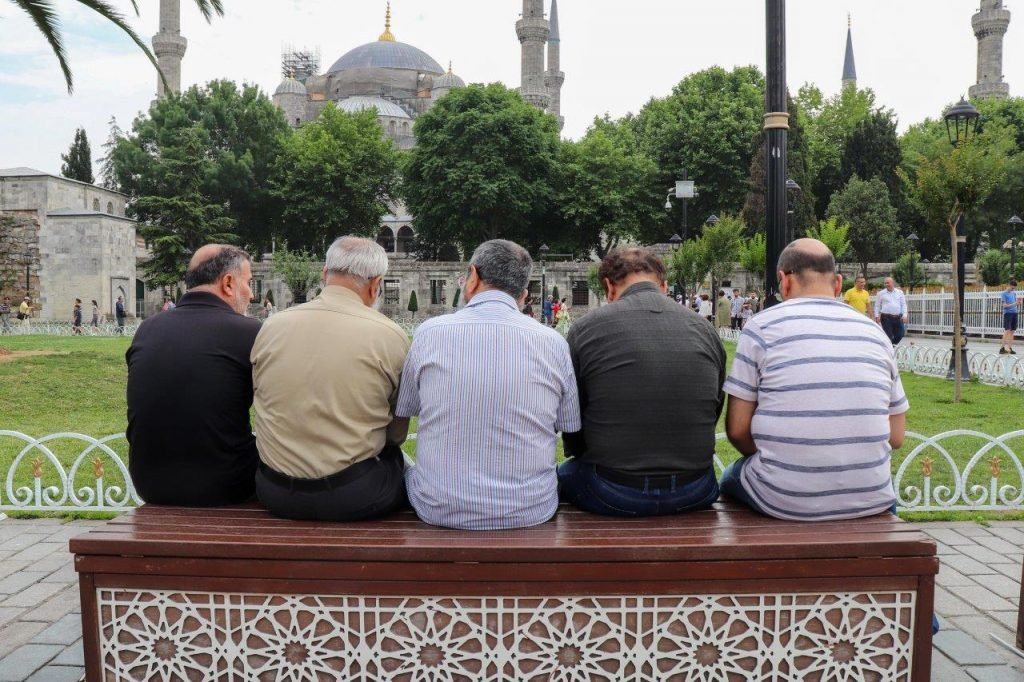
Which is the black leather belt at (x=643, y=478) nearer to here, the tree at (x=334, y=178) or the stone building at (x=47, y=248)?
the stone building at (x=47, y=248)

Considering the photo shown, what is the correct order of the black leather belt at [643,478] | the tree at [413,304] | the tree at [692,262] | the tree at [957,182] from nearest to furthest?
the black leather belt at [643,478] < the tree at [957,182] < the tree at [692,262] < the tree at [413,304]

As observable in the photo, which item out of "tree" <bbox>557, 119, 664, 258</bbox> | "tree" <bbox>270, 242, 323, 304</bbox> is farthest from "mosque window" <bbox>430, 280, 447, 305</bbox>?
"tree" <bbox>270, 242, 323, 304</bbox>

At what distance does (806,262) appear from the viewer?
132 inches

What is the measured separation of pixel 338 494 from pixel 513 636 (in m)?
0.81

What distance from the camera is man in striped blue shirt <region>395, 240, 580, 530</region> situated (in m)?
2.92

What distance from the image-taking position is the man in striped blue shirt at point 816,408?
9.88 ft

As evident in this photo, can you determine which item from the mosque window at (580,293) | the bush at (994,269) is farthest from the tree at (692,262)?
the mosque window at (580,293)

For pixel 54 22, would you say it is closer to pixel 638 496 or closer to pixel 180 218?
pixel 638 496

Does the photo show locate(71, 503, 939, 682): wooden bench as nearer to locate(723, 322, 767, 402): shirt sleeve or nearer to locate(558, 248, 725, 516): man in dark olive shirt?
locate(558, 248, 725, 516): man in dark olive shirt

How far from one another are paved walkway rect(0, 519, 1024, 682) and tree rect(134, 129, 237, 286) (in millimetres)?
38437

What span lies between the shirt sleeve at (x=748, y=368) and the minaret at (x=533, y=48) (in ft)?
181

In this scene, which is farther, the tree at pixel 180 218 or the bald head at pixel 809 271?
the tree at pixel 180 218

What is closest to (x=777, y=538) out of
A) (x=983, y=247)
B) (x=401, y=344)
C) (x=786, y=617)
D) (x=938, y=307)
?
(x=786, y=617)

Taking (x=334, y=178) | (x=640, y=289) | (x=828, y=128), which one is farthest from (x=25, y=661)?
(x=828, y=128)
